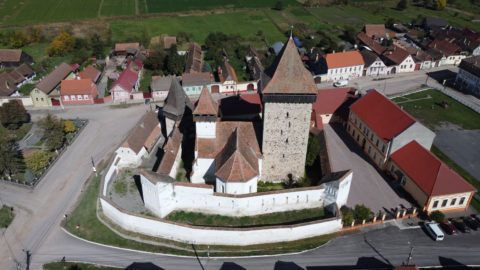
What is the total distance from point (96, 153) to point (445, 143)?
157ft

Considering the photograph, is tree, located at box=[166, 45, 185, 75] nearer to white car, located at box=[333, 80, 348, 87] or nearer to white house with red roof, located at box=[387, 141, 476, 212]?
white car, located at box=[333, 80, 348, 87]

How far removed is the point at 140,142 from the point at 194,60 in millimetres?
30474

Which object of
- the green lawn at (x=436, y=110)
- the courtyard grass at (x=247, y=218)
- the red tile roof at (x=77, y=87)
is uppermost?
the red tile roof at (x=77, y=87)

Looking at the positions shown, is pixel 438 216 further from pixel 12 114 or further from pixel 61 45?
pixel 61 45

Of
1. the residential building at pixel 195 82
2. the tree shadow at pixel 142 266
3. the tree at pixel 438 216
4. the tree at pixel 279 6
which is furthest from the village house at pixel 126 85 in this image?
the tree at pixel 279 6

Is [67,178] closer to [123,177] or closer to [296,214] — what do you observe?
[123,177]

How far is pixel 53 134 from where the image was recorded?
166 feet

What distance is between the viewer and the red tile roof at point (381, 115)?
151ft

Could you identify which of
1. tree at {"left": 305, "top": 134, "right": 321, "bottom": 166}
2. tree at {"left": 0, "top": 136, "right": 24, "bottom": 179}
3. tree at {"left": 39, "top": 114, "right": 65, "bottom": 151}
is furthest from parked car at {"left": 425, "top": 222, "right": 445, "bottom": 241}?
tree at {"left": 0, "top": 136, "right": 24, "bottom": 179}

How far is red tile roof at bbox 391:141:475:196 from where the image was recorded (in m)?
39.9

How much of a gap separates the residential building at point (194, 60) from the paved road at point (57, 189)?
49.6 feet

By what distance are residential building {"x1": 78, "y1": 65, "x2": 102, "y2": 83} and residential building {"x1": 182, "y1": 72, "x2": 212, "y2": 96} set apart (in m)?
17.3

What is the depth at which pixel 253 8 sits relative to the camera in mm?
119500

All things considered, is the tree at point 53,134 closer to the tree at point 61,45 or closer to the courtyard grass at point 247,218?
the courtyard grass at point 247,218
